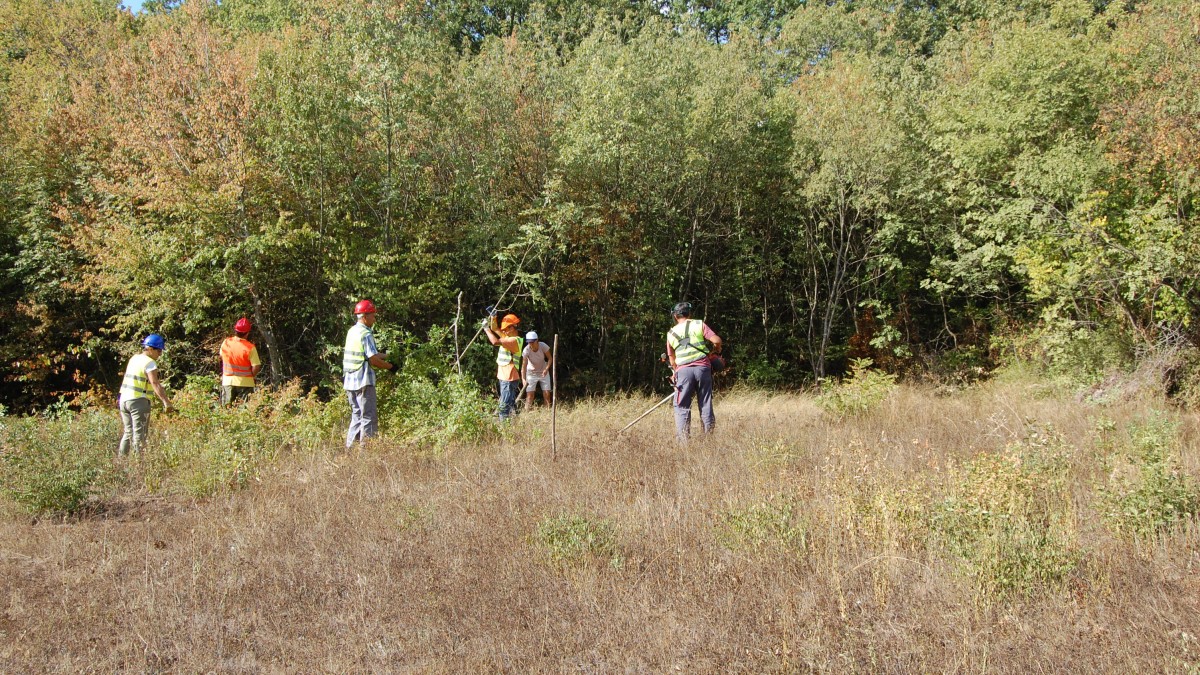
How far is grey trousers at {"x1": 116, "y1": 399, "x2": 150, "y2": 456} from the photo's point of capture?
25.3ft

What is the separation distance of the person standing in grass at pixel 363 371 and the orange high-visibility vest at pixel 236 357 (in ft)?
5.97

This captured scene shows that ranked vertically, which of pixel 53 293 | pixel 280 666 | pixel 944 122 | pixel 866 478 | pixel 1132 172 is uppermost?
pixel 944 122

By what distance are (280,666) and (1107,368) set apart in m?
12.1

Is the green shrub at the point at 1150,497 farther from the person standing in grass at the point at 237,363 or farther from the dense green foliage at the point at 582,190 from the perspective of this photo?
the person standing in grass at the point at 237,363

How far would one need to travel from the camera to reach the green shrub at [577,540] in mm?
4641

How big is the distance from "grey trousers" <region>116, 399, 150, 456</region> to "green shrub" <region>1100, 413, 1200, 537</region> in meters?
8.24

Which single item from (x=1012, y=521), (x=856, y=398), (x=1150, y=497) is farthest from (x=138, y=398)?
(x=1150, y=497)

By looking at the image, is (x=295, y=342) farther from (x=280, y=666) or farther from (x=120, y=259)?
(x=280, y=666)

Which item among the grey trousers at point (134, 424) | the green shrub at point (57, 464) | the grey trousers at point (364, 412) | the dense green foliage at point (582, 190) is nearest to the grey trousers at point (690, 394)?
the dense green foliage at point (582, 190)

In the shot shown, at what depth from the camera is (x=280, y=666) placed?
3670mm

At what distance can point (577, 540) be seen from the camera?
188 inches

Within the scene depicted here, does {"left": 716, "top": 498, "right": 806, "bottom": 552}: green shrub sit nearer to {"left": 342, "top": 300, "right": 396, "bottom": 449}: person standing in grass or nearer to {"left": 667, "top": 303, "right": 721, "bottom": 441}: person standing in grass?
{"left": 667, "top": 303, "right": 721, "bottom": 441}: person standing in grass

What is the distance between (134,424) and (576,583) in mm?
5675

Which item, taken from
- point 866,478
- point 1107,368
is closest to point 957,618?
point 866,478
